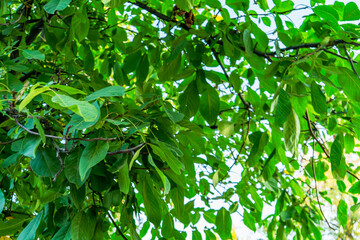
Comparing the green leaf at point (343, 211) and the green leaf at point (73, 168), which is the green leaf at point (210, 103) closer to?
the green leaf at point (73, 168)

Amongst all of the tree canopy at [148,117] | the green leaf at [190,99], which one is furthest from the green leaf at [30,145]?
the green leaf at [190,99]

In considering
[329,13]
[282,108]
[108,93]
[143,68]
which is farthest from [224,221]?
[108,93]

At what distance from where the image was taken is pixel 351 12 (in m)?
0.87

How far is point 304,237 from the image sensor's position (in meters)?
1.71

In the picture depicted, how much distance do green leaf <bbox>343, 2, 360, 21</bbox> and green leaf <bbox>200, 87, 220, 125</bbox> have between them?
419 millimetres

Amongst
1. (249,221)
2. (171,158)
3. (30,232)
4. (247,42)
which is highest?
(247,42)

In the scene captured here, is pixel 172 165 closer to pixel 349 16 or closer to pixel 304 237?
pixel 349 16

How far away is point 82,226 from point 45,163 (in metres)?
0.18

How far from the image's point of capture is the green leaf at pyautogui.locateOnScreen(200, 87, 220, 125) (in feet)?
3.67

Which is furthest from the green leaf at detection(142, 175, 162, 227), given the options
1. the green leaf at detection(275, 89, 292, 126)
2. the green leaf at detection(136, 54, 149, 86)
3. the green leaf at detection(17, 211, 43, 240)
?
the green leaf at detection(136, 54, 149, 86)

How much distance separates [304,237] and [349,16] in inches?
46.8

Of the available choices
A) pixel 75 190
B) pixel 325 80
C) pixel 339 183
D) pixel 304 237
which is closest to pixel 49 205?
pixel 75 190

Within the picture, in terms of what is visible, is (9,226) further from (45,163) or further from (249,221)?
(249,221)

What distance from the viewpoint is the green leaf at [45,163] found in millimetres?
844
